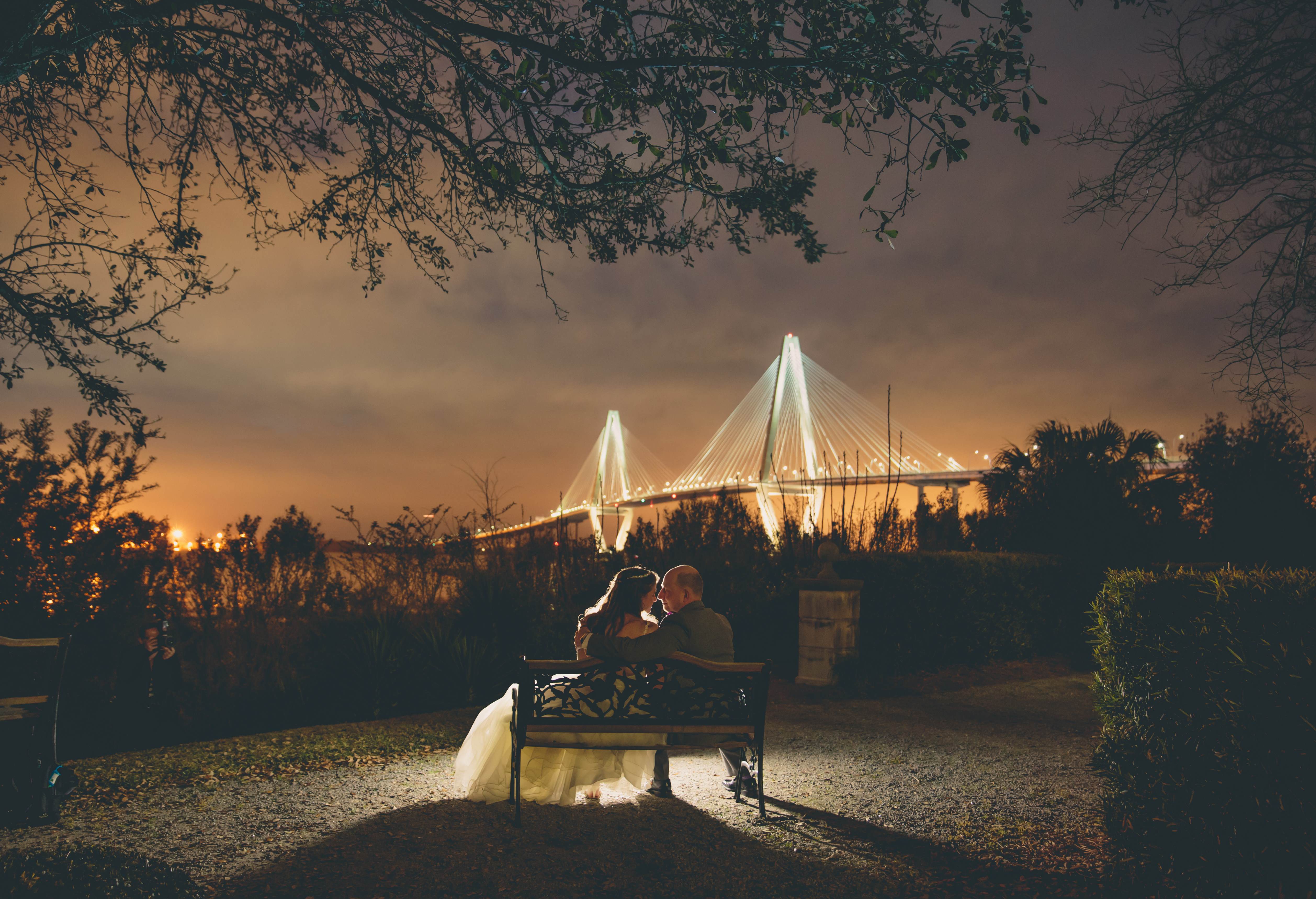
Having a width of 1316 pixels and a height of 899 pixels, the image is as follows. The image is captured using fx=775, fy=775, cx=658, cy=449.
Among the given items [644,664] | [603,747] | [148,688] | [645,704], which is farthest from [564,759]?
[148,688]

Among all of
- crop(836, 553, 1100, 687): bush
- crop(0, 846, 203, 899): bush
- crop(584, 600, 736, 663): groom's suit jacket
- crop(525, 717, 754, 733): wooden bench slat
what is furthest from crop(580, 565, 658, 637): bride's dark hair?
crop(836, 553, 1100, 687): bush

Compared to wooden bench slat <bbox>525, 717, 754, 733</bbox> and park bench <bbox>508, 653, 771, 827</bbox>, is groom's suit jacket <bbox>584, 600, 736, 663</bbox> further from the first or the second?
wooden bench slat <bbox>525, 717, 754, 733</bbox>

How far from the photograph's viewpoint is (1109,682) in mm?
3141

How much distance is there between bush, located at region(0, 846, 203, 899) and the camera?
2.17 m

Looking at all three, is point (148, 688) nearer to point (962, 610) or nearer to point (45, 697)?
point (45, 697)

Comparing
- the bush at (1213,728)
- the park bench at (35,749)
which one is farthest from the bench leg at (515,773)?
the bush at (1213,728)

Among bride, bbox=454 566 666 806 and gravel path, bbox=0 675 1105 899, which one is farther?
bride, bbox=454 566 666 806

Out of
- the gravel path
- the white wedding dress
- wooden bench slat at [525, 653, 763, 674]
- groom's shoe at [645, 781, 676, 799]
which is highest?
wooden bench slat at [525, 653, 763, 674]

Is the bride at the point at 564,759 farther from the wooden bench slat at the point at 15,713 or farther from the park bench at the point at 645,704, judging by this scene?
the wooden bench slat at the point at 15,713

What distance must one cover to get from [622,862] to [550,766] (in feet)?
2.66

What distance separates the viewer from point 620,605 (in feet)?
13.2

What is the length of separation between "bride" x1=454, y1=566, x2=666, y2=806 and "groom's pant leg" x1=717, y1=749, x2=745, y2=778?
14.8 inches

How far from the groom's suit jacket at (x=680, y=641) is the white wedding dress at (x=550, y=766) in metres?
0.39

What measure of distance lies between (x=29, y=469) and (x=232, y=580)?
2025 mm
